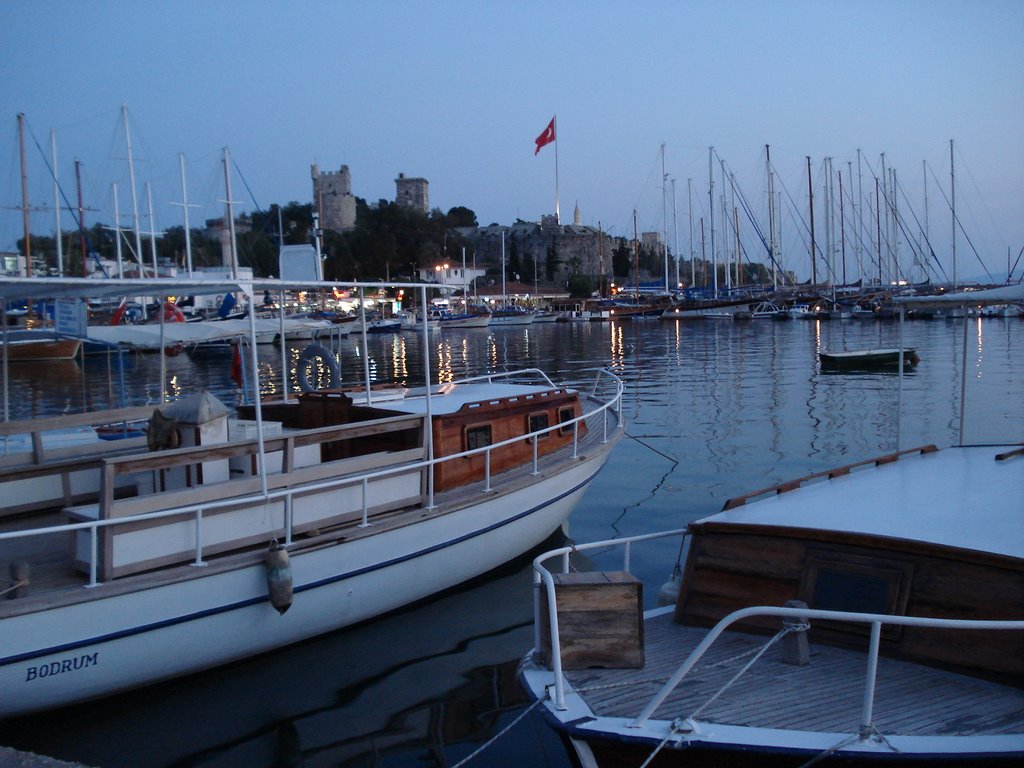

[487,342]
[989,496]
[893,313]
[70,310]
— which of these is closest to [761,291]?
[893,313]

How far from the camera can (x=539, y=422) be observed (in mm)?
11367

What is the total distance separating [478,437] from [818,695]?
5867mm

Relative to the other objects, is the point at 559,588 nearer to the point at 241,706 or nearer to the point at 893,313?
the point at 241,706

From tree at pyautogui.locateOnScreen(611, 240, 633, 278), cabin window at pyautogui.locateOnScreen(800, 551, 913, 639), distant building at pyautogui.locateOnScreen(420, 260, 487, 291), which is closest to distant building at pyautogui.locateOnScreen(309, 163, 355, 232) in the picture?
distant building at pyautogui.locateOnScreen(420, 260, 487, 291)

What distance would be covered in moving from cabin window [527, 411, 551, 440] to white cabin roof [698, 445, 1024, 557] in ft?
13.7

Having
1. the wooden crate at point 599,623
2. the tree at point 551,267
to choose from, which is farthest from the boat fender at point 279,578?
the tree at point 551,267

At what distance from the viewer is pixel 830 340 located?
4828 cm

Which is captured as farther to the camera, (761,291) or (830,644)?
(761,291)

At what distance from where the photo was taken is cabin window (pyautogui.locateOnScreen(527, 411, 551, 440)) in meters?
11.2

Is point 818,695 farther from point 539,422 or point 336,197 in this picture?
point 336,197

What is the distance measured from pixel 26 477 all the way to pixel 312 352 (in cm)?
347

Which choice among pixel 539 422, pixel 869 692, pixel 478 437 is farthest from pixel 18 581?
pixel 539 422

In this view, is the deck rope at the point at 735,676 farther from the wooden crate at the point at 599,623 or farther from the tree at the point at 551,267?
the tree at the point at 551,267

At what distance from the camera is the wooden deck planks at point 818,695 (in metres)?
4.56
